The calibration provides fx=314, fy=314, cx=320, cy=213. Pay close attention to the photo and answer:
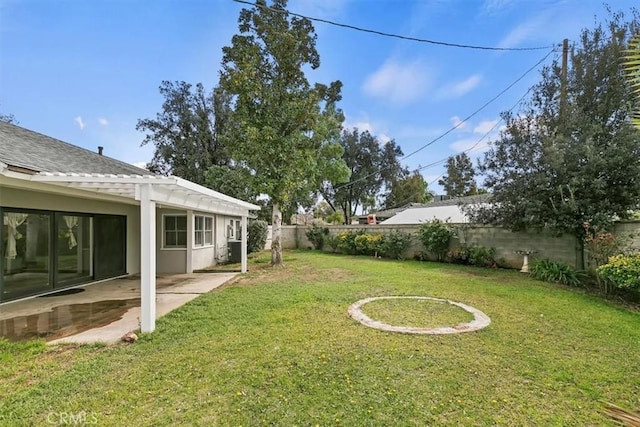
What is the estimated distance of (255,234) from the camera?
712 inches

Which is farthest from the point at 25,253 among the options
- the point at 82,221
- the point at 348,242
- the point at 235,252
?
the point at 348,242

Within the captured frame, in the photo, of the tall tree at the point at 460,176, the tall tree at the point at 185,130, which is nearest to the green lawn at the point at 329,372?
the tall tree at the point at 185,130

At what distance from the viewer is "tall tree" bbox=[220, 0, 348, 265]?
11.3 metres

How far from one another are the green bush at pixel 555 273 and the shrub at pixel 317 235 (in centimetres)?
1145

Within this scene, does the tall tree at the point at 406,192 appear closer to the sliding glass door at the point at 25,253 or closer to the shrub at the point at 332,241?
the shrub at the point at 332,241

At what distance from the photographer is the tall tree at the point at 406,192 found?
35253mm

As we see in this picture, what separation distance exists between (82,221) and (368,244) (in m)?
11.7

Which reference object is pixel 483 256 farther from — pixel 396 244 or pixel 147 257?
pixel 147 257

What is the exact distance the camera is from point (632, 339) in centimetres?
466

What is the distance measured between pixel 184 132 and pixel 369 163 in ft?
56.7

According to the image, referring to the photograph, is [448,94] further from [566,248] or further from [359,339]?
[359,339]

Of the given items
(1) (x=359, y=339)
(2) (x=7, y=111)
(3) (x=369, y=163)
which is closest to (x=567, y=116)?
(1) (x=359, y=339)

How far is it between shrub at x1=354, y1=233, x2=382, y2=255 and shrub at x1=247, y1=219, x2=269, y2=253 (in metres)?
5.61

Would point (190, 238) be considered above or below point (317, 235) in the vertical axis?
above
